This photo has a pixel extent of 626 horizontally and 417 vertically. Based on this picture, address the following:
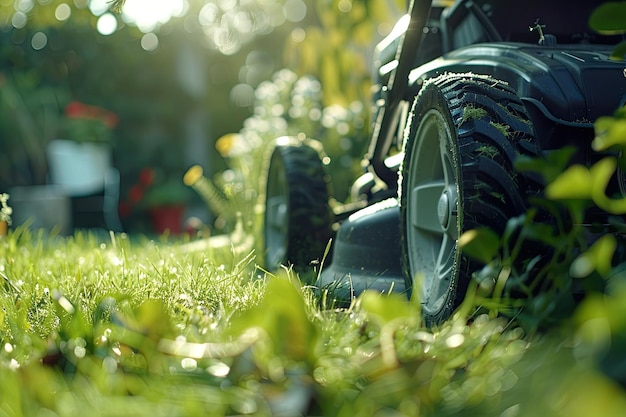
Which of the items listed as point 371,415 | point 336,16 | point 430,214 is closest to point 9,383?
point 371,415

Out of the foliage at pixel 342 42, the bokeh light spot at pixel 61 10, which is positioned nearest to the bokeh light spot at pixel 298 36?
the foliage at pixel 342 42

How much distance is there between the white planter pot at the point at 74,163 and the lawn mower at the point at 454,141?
7.31 m

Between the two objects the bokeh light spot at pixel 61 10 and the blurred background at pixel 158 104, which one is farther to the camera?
the blurred background at pixel 158 104

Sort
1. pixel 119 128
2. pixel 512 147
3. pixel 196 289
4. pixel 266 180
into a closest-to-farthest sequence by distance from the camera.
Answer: pixel 512 147
pixel 196 289
pixel 266 180
pixel 119 128

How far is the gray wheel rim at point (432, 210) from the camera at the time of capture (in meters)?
2.06

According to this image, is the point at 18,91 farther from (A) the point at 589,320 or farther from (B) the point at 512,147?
(A) the point at 589,320

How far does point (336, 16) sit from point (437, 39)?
1.23 meters

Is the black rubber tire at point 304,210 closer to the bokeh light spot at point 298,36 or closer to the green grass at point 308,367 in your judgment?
the green grass at point 308,367

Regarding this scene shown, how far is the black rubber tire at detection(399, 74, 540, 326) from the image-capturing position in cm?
181

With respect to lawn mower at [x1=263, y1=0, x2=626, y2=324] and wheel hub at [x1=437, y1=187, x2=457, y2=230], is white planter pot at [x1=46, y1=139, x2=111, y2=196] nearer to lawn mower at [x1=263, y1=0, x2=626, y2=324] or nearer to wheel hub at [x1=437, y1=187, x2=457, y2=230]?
lawn mower at [x1=263, y1=0, x2=626, y2=324]

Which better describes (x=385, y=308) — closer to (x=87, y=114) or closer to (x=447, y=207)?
(x=447, y=207)

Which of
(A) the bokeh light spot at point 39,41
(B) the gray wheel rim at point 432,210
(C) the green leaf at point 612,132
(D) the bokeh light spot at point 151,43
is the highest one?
(C) the green leaf at point 612,132

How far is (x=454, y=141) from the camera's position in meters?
1.91

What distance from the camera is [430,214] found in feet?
7.61
